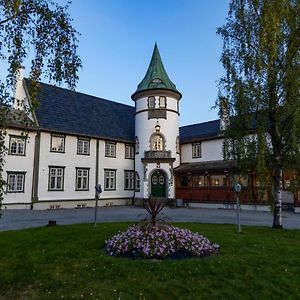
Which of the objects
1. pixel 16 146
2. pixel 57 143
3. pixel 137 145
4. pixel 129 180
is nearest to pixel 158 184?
pixel 129 180

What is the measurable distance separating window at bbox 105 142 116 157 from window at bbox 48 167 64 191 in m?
5.00

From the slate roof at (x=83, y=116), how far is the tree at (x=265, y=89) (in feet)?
48.0

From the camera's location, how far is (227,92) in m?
12.7

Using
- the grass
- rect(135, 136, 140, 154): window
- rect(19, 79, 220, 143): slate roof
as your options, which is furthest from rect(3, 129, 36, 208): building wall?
the grass

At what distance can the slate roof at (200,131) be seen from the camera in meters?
29.5

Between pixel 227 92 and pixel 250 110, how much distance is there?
124 cm

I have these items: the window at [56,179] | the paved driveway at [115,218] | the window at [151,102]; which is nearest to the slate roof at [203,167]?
the paved driveway at [115,218]

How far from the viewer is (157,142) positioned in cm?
2956

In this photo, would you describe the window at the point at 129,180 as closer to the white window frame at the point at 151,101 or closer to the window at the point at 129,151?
the window at the point at 129,151

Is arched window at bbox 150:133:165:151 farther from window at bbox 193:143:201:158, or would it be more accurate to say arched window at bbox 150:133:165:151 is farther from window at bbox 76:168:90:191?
window at bbox 76:168:90:191

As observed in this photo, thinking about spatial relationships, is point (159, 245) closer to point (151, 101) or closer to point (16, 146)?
point (16, 146)

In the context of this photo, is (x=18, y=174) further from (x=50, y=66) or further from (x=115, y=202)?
(x=50, y=66)

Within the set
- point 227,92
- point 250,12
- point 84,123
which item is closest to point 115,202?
point 84,123

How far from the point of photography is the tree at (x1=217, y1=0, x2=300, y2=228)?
11.6 m
